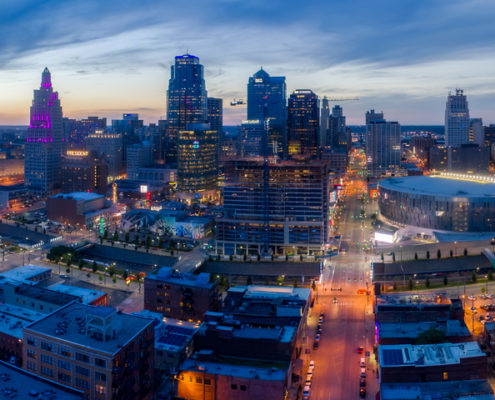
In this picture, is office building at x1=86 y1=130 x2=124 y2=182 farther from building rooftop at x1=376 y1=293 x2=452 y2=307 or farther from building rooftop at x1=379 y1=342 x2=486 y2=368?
building rooftop at x1=379 y1=342 x2=486 y2=368

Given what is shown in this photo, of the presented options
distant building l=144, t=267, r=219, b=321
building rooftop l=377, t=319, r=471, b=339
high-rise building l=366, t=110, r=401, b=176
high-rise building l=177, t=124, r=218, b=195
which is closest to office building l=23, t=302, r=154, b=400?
distant building l=144, t=267, r=219, b=321

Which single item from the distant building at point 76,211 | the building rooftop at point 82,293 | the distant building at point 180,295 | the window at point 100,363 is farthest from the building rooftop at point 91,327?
the distant building at point 76,211

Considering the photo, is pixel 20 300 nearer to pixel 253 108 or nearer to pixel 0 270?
pixel 0 270

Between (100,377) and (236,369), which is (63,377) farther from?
(236,369)

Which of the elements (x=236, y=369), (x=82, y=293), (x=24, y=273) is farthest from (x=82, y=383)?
(x=24, y=273)

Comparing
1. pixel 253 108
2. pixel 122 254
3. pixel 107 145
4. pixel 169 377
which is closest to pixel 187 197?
pixel 122 254

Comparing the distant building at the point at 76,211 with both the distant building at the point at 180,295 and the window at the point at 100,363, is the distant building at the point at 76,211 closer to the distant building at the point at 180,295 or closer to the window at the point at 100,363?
the distant building at the point at 180,295
